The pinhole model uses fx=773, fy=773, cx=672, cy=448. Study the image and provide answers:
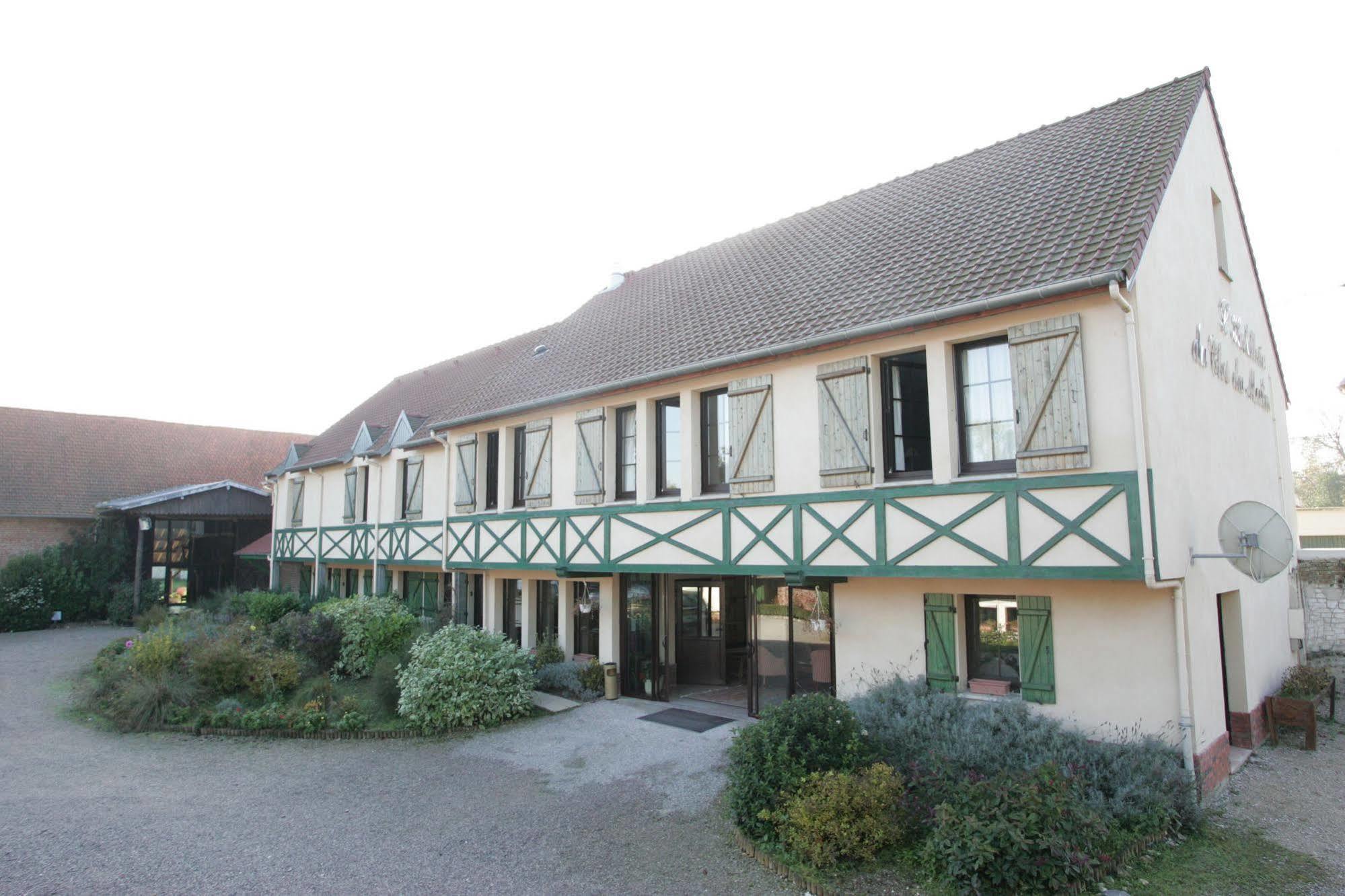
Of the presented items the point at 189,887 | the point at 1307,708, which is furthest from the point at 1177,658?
the point at 189,887

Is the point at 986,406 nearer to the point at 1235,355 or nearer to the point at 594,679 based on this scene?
the point at 1235,355

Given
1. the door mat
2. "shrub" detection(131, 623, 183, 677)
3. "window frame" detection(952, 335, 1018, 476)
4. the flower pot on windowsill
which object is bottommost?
the door mat

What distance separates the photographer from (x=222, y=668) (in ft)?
40.3

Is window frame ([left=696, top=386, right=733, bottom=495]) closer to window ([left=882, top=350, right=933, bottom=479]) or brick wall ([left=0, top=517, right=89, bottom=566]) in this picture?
window ([left=882, top=350, right=933, bottom=479])

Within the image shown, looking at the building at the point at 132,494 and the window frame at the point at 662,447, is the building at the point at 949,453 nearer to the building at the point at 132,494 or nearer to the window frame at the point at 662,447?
the window frame at the point at 662,447

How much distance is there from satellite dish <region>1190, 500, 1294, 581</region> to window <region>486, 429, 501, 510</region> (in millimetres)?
11223

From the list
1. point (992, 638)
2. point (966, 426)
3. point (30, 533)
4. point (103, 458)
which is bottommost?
point (992, 638)

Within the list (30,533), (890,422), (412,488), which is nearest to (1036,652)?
(890,422)

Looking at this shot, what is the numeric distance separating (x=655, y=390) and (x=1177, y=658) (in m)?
7.04

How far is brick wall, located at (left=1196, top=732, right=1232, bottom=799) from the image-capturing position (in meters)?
7.09

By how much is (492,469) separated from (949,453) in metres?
9.53

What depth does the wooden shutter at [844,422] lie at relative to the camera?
856cm

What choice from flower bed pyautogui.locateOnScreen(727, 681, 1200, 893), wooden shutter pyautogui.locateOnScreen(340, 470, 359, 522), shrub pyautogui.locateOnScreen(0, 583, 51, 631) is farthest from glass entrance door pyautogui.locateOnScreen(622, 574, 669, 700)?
shrub pyautogui.locateOnScreen(0, 583, 51, 631)

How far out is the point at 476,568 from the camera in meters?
14.2
